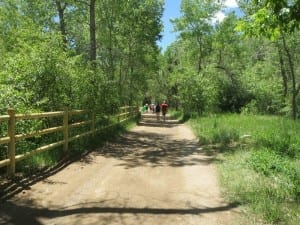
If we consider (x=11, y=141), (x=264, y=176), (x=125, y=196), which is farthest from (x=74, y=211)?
(x=264, y=176)

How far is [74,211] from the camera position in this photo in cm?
696

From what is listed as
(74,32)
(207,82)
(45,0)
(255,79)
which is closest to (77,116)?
(45,0)

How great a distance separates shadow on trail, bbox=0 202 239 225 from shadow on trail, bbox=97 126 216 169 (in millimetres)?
4223

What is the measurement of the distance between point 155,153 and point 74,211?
7.61 meters

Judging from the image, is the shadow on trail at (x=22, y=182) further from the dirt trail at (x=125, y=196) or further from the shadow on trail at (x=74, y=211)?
the shadow on trail at (x=74, y=211)

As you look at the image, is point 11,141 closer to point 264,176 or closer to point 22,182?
point 22,182

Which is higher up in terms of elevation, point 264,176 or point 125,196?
point 264,176

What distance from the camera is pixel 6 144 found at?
9.07 metres

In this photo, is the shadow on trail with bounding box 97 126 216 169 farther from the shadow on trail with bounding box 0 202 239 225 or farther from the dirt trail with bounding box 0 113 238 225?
the shadow on trail with bounding box 0 202 239 225

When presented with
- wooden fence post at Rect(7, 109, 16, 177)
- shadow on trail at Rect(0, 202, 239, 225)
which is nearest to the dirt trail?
shadow on trail at Rect(0, 202, 239, 225)

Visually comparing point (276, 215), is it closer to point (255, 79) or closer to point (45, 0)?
point (45, 0)

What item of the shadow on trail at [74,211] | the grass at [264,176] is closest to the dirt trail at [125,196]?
the shadow on trail at [74,211]

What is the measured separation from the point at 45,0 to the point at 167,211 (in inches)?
1148

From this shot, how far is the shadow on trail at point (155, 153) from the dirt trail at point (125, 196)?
59mm
